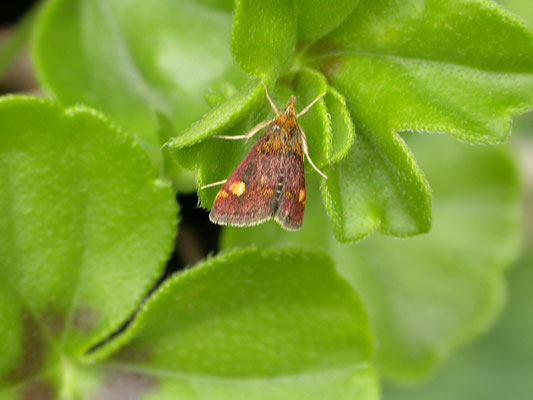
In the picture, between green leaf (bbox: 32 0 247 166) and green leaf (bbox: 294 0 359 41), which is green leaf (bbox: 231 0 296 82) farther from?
green leaf (bbox: 32 0 247 166)

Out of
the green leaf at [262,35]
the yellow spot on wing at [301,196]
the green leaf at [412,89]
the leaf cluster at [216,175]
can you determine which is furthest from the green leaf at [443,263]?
the green leaf at [262,35]

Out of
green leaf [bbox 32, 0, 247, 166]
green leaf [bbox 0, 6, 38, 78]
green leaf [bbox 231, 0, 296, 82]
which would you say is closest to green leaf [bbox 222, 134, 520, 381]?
green leaf [bbox 32, 0, 247, 166]

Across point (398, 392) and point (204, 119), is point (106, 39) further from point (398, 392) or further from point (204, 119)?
point (398, 392)

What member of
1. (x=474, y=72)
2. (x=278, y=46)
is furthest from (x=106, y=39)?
(x=474, y=72)

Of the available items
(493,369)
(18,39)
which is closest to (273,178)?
(18,39)

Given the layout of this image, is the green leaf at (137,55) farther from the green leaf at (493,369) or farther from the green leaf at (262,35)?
the green leaf at (493,369)

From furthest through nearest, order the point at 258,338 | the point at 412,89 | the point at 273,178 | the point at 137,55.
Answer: the point at 137,55 → the point at 258,338 → the point at 273,178 → the point at 412,89

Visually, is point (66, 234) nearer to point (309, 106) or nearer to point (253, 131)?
point (253, 131)
